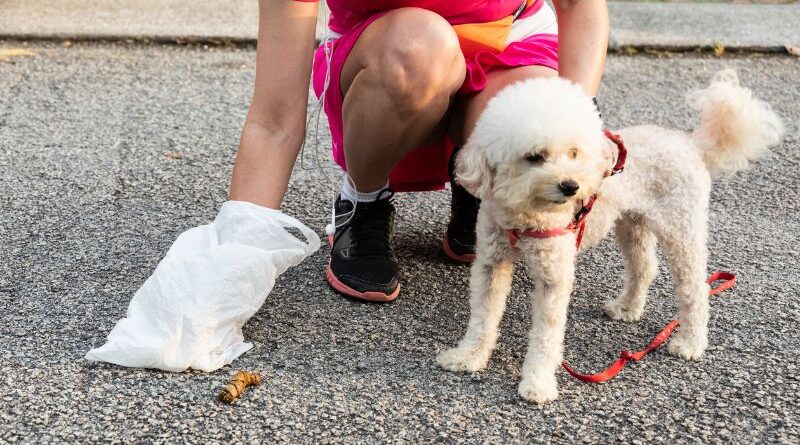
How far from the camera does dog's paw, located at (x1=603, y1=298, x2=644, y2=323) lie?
242 cm

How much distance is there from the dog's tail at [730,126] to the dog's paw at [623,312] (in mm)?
453

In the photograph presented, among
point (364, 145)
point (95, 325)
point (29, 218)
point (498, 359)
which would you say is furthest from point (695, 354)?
point (29, 218)

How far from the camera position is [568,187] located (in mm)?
1846

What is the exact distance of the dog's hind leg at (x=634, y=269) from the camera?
240 centimetres

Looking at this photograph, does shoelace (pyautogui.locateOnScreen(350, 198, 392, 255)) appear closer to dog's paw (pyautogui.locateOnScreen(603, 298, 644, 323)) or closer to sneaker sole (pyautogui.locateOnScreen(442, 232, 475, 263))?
sneaker sole (pyautogui.locateOnScreen(442, 232, 475, 263))

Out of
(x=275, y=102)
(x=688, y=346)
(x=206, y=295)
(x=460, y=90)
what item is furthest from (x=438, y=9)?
(x=688, y=346)

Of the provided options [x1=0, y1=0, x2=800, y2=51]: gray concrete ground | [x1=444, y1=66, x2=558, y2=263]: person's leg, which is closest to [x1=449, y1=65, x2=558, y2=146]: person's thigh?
[x1=444, y1=66, x2=558, y2=263]: person's leg

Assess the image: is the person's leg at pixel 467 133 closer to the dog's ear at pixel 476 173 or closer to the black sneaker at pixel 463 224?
the black sneaker at pixel 463 224

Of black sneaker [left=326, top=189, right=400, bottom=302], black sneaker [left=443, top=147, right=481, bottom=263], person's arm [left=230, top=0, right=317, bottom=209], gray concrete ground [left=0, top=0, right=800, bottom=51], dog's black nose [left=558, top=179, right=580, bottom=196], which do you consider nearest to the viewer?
dog's black nose [left=558, top=179, right=580, bottom=196]

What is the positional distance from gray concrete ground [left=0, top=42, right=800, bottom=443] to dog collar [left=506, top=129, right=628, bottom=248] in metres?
0.37

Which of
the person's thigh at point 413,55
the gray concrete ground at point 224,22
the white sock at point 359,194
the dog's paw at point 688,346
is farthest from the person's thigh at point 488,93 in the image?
the gray concrete ground at point 224,22

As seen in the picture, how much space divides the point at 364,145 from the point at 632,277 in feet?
2.82

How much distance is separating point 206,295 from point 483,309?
0.69 m

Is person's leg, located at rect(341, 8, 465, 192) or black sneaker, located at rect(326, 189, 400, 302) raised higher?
person's leg, located at rect(341, 8, 465, 192)
